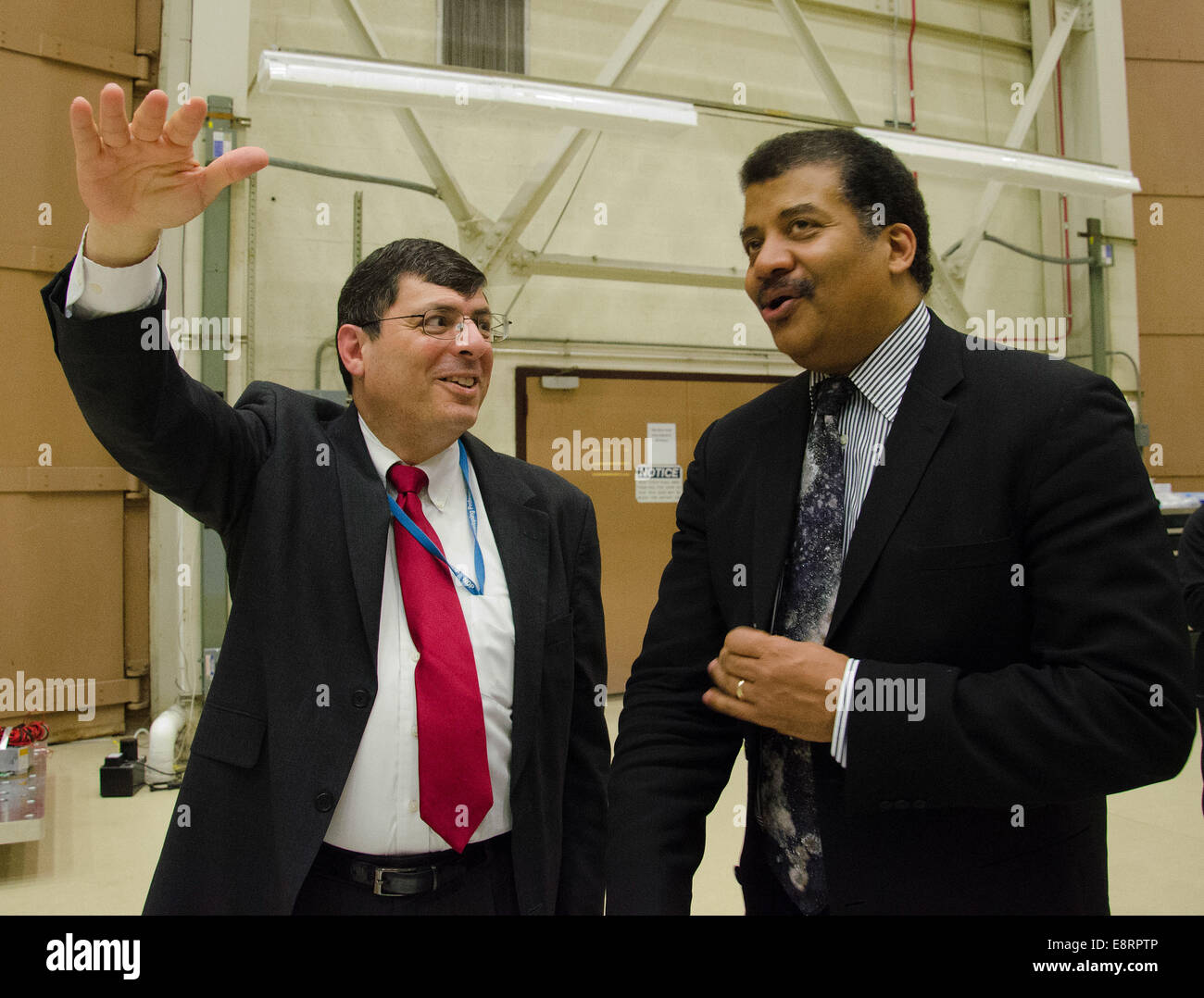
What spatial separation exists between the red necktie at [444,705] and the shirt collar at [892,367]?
0.74m

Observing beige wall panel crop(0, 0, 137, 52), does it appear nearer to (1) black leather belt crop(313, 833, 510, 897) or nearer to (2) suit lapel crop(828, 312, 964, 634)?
(1) black leather belt crop(313, 833, 510, 897)

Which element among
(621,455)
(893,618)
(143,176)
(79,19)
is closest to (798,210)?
(893,618)

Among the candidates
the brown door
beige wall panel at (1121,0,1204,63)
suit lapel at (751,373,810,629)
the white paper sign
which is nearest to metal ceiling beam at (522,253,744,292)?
the brown door

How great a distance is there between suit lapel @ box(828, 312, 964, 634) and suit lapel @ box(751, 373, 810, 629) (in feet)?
0.31

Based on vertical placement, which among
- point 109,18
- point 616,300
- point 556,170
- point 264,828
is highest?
point 109,18

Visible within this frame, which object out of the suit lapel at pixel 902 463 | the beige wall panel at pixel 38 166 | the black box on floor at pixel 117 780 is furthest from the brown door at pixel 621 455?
the suit lapel at pixel 902 463

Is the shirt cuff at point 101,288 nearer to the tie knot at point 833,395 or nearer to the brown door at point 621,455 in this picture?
the tie knot at point 833,395

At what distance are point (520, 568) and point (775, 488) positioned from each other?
517 mm

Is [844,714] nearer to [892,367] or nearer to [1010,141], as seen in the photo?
[892,367]

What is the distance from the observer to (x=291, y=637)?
4.39 feet
